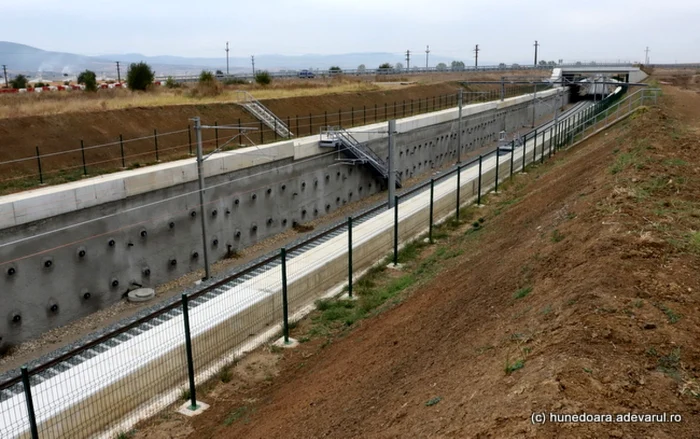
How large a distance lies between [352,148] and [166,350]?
1058 inches

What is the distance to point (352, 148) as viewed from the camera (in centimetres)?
3844

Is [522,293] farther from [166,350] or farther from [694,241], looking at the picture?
[166,350]

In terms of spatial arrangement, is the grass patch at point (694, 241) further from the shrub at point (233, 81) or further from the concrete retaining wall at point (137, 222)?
the shrub at point (233, 81)

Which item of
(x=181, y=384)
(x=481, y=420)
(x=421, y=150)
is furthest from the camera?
(x=421, y=150)

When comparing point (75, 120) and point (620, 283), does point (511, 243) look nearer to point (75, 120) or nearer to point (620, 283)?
point (620, 283)

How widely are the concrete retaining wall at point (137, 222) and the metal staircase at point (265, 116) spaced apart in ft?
21.4

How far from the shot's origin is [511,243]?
54.9 feet

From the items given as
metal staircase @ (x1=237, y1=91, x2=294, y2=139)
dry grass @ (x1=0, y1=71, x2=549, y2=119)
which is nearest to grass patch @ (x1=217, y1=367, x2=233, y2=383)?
dry grass @ (x1=0, y1=71, x2=549, y2=119)

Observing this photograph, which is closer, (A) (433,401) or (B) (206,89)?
(A) (433,401)

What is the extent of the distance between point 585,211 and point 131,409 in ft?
36.3

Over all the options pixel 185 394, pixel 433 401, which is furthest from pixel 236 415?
pixel 433 401

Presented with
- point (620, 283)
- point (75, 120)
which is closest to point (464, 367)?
point (620, 283)

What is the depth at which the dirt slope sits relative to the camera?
696cm

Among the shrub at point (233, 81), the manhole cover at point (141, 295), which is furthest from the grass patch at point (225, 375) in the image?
the shrub at point (233, 81)
